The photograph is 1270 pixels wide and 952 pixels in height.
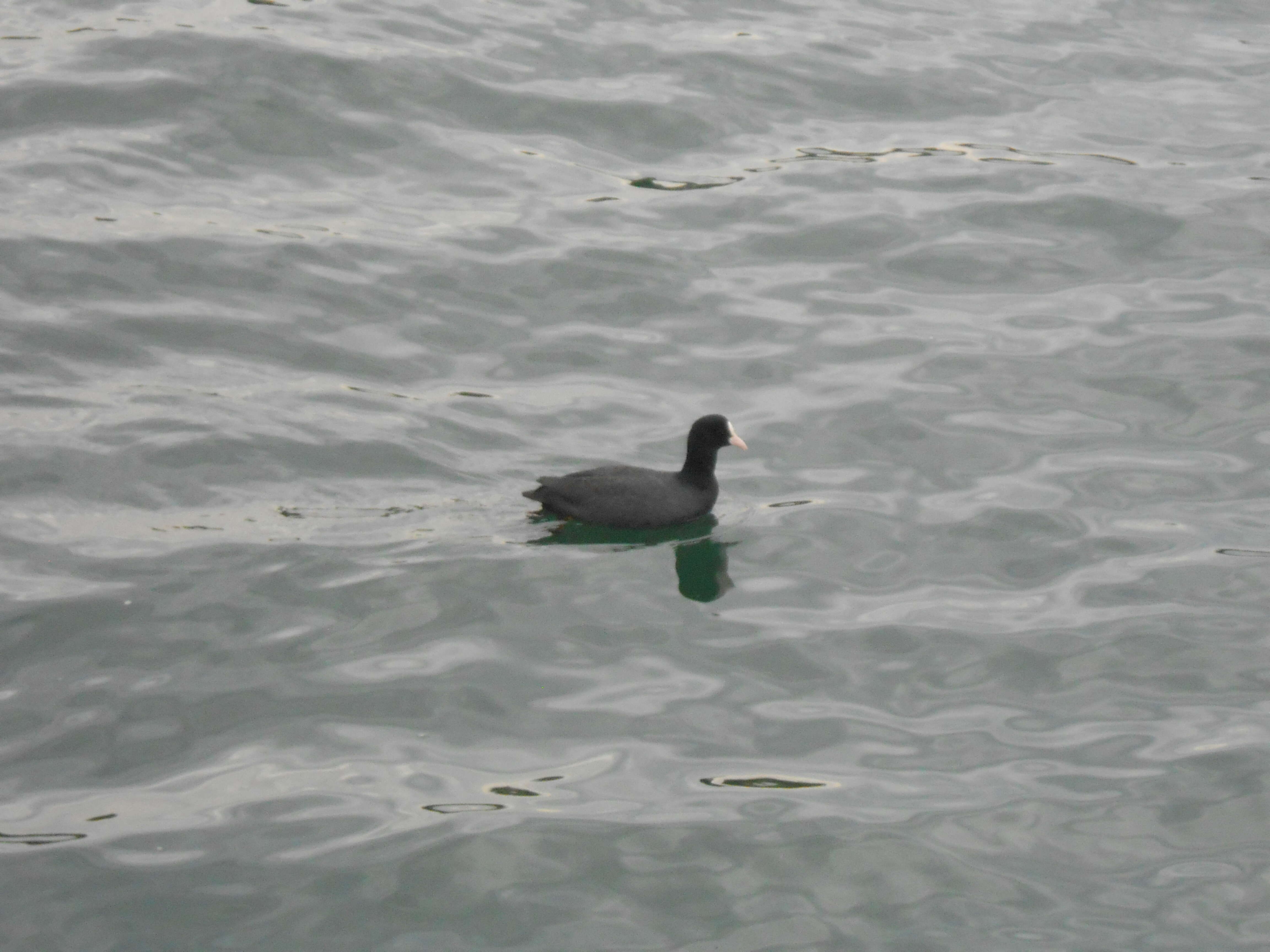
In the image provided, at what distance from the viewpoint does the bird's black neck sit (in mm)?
11484

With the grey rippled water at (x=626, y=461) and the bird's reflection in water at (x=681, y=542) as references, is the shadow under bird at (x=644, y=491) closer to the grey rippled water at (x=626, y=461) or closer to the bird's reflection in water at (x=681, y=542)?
the bird's reflection in water at (x=681, y=542)

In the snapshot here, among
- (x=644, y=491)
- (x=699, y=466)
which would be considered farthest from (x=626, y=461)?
(x=644, y=491)

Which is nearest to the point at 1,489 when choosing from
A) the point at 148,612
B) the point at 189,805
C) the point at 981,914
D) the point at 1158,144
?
the point at 148,612

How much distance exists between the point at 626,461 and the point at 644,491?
3.53 feet

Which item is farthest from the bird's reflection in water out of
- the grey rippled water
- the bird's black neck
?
the bird's black neck

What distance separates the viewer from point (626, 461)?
12266 mm

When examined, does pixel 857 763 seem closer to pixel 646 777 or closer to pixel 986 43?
pixel 646 777

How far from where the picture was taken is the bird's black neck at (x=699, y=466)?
11484 millimetres

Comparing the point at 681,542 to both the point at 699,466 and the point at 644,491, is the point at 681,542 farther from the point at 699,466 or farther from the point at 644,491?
the point at 699,466

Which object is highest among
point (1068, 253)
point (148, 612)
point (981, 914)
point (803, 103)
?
point (803, 103)

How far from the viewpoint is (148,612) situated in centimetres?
977

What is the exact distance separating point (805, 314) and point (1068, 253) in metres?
2.96

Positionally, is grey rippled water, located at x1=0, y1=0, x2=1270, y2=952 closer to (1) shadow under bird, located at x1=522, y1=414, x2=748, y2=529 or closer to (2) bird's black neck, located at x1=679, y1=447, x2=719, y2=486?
(1) shadow under bird, located at x1=522, y1=414, x2=748, y2=529

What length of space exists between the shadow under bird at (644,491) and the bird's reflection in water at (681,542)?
0.07 meters
